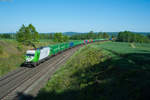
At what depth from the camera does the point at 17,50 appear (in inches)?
1502

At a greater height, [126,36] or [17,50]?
[126,36]

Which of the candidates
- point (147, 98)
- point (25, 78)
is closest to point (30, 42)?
point (25, 78)

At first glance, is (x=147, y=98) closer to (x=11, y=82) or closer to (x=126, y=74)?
(x=126, y=74)

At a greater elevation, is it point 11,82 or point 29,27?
point 29,27

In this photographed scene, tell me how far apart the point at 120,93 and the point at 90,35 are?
142001 millimetres

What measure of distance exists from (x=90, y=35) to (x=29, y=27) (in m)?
114

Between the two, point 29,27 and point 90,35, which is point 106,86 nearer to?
point 29,27

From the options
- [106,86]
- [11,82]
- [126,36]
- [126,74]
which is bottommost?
[11,82]

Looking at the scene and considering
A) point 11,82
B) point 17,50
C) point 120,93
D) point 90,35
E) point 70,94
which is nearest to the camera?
point 120,93

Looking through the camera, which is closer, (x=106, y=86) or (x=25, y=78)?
(x=106, y=86)

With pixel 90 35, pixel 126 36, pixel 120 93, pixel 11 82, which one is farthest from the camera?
pixel 90 35

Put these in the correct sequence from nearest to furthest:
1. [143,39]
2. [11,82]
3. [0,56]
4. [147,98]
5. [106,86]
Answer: [147,98] < [106,86] < [11,82] < [0,56] < [143,39]

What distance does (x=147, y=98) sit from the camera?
685cm

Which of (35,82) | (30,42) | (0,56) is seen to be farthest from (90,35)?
(35,82)
